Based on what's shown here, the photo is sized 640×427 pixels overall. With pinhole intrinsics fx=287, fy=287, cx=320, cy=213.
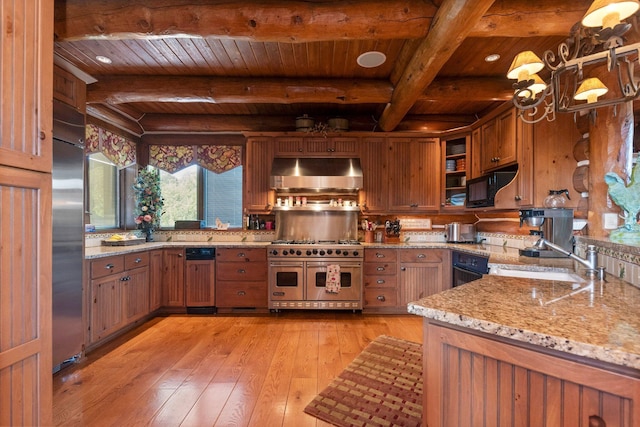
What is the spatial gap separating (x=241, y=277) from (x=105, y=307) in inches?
56.2

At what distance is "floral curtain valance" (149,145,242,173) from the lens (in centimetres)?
438

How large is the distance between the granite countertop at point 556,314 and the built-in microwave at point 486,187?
1.89 meters

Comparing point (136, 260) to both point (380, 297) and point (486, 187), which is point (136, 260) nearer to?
point (380, 297)

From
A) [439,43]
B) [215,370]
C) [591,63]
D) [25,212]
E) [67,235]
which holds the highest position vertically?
[439,43]

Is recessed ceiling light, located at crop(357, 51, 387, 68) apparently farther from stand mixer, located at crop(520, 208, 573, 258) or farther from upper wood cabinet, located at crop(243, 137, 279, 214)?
stand mixer, located at crop(520, 208, 573, 258)

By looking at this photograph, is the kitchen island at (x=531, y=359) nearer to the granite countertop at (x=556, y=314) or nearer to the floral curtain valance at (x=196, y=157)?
the granite countertop at (x=556, y=314)

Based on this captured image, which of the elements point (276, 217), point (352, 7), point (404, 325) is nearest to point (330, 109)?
point (276, 217)

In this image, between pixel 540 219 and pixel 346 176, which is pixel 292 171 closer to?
pixel 346 176

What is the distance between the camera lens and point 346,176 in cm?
392

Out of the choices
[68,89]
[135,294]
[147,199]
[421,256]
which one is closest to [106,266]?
[135,294]

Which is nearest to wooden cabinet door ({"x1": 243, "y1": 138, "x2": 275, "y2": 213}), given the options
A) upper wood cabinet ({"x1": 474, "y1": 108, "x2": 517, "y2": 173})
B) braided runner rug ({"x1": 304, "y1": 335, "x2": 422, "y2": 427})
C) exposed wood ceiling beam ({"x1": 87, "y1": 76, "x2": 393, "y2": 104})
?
exposed wood ceiling beam ({"x1": 87, "y1": 76, "x2": 393, "y2": 104})

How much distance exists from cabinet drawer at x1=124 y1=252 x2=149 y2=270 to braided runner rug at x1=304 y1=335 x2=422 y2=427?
2.46 meters

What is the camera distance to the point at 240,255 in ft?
12.3

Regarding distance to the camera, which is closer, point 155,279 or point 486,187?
point 486,187
